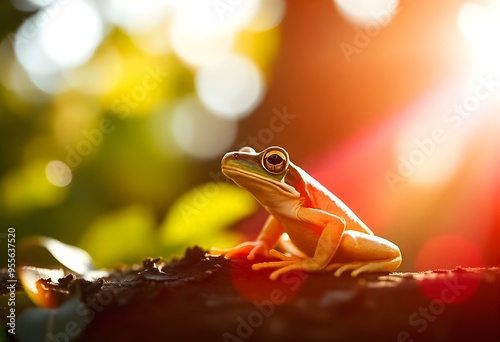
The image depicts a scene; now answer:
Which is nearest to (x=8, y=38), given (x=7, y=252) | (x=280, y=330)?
(x=7, y=252)

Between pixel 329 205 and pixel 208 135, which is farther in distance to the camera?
pixel 208 135

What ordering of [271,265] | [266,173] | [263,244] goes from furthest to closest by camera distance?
1. [263,244]
2. [266,173]
3. [271,265]

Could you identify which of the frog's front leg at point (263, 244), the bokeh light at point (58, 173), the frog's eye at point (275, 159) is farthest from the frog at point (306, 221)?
the bokeh light at point (58, 173)

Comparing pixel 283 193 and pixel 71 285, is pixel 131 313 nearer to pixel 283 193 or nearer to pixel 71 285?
pixel 71 285

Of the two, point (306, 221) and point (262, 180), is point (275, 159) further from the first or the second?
point (306, 221)

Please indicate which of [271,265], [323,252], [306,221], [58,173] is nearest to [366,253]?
[323,252]

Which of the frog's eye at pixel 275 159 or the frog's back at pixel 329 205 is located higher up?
the frog's eye at pixel 275 159

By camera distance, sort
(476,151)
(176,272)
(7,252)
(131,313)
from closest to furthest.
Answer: (131,313)
(176,272)
(7,252)
(476,151)

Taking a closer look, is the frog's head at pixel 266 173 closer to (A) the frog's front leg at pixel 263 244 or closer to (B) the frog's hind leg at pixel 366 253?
(B) the frog's hind leg at pixel 366 253
